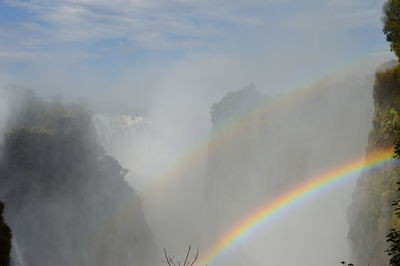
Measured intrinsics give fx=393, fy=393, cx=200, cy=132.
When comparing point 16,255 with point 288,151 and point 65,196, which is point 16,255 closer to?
point 65,196

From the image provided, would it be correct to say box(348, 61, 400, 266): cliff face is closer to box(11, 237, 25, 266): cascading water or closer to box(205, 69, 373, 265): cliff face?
box(205, 69, 373, 265): cliff face

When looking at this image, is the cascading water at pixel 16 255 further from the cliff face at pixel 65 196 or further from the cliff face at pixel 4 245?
the cliff face at pixel 4 245

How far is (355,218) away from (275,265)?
40242 mm

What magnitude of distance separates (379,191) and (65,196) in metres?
41.0

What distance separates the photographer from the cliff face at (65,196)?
4788 cm

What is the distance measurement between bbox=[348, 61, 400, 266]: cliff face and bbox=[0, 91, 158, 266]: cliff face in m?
35.4

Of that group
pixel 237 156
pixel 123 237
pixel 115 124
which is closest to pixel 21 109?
pixel 123 237

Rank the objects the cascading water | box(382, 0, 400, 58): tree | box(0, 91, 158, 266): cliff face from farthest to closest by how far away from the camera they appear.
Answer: box(0, 91, 158, 266): cliff face, the cascading water, box(382, 0, 400, 58): tree

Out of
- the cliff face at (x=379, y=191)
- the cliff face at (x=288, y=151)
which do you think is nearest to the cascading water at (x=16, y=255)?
the cliff face at (x=379, y=191)

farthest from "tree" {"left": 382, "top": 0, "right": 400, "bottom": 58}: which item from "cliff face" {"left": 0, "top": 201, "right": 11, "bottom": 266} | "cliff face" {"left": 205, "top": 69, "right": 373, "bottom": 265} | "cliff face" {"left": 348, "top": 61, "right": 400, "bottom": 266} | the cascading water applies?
"cliff face" {"left": 205, "top": 69, "right": 373, "bottom": 265}

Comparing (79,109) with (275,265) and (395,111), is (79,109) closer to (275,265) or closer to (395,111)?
(275,265)

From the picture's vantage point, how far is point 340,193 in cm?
6669

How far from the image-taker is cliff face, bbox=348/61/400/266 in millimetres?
25031

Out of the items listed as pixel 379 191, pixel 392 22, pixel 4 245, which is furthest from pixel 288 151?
pixel 4 245
